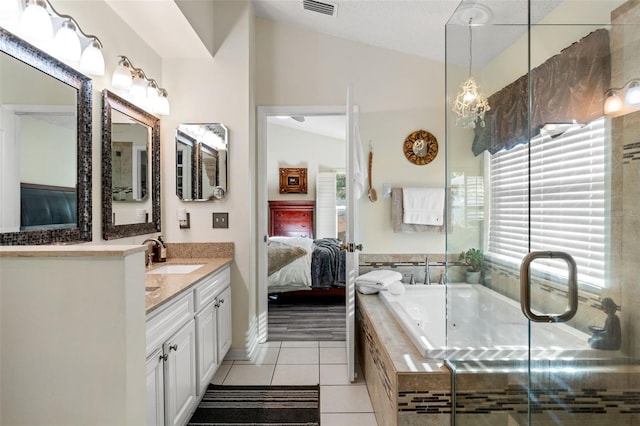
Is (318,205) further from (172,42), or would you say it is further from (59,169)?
(59,169)

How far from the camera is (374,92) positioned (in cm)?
315

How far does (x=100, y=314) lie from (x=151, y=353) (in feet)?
1.66

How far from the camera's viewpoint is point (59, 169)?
5.33ft

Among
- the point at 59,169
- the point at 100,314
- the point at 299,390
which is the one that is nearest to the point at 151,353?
the point at 100,314

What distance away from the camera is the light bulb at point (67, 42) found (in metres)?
1.55

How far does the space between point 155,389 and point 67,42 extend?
1661 mm

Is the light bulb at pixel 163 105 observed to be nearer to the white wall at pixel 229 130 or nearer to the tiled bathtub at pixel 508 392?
the white wall at pixel 229 130

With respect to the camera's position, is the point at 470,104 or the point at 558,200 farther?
the point at 470,104

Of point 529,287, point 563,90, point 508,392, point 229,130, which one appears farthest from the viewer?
point 229,130

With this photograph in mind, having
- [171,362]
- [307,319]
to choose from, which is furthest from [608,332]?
[307,319]

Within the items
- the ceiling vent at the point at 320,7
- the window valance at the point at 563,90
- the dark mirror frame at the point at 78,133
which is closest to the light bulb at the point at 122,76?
the dark mirror frame at the point at 78,133

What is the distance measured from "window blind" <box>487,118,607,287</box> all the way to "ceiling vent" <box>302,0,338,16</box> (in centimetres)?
178

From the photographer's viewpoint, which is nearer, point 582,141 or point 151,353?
point 151,353

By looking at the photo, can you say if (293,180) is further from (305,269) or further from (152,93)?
(152,93)
